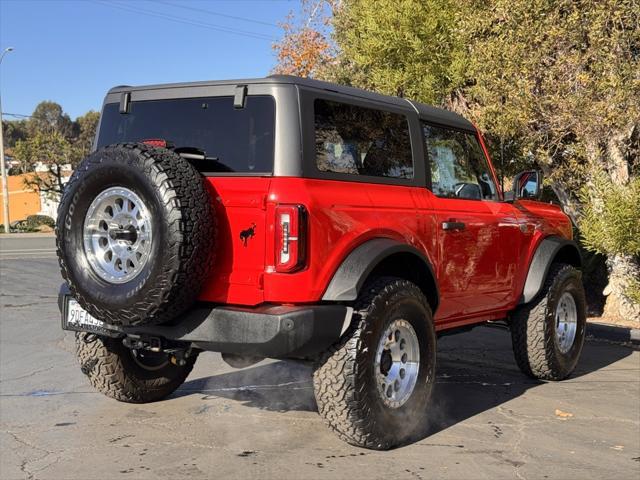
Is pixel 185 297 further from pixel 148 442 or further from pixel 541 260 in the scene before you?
pixel 541 260

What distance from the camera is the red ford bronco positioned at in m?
3.70

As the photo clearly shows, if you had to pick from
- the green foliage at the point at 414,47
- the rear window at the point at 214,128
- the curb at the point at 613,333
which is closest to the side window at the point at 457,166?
the rear window at the point at 214,128

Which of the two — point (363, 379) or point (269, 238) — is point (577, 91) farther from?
point (269, 238)

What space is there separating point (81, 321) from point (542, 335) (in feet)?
11.8

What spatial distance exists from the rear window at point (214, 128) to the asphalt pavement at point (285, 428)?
1.61 meters

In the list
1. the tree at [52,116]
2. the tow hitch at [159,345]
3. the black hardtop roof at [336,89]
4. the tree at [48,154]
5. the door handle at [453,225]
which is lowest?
the tow hitch at [159,345]

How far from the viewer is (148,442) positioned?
4.23m

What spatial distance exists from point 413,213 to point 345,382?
1222mm

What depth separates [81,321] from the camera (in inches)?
169

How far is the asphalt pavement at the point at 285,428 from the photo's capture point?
3.86m

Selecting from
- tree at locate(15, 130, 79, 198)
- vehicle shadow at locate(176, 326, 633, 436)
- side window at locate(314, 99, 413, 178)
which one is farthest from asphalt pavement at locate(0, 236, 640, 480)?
tree at locate(15, 130, 79, 198)

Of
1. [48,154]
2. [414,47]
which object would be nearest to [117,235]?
[414,47]

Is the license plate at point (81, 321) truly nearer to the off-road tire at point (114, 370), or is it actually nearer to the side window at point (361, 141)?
the off-road tire at point (114, 370)

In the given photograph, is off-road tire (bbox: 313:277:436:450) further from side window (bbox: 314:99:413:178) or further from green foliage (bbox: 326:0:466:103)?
green foliage (bbox: 326:0:466:103)
